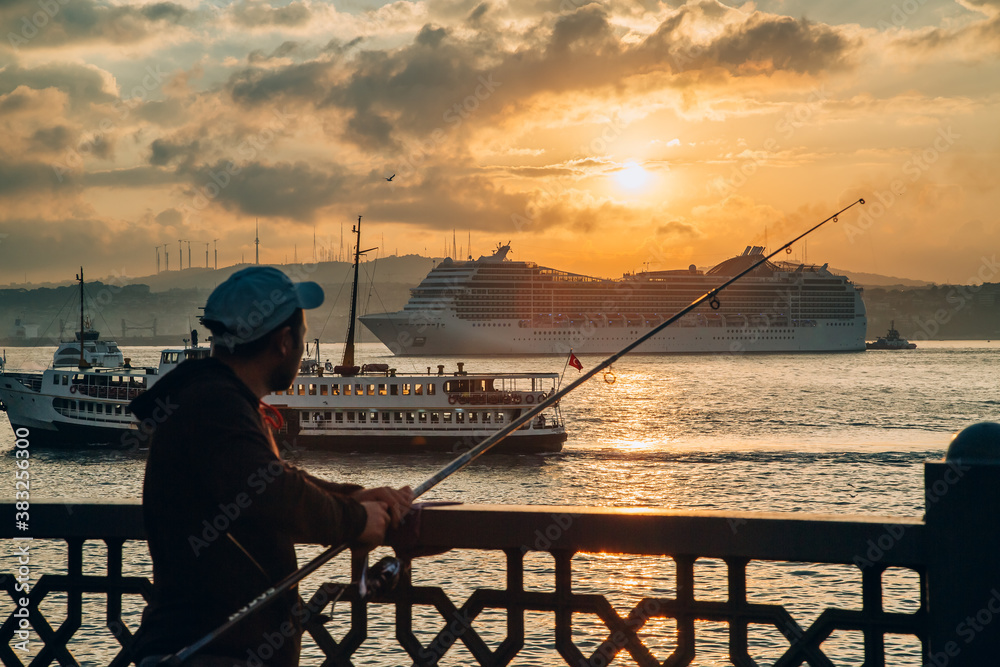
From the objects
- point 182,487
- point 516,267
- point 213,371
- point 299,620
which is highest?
point 516,267

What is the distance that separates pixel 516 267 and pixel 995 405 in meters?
60.5

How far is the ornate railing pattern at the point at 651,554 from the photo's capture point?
2.60 meters

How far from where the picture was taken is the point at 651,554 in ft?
8.96

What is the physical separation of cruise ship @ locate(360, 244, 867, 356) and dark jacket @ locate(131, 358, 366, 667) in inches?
4098

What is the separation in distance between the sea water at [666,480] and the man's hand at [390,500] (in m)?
1.62

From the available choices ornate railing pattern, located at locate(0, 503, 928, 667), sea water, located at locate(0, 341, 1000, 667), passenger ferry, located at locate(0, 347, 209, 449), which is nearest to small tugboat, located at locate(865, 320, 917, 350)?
sea water, located at locate(0, 341, 1000, 667)

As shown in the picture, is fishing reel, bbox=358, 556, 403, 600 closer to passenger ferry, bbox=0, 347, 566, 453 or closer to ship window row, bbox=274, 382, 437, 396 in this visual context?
passenger ferry, bbox=0, 347, 566, 453

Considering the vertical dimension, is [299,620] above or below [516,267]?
below

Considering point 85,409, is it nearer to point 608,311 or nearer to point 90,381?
point 90,381

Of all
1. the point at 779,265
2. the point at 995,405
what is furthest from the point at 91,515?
the point at 779,265

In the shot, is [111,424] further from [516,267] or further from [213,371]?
[516,267]

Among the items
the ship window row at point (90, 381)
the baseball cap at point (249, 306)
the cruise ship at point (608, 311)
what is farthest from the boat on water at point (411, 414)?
the cruise ship at point (608, 311)

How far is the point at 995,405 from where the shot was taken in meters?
59.9

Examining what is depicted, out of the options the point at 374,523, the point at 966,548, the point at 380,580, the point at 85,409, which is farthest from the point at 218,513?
the point at 85,409
